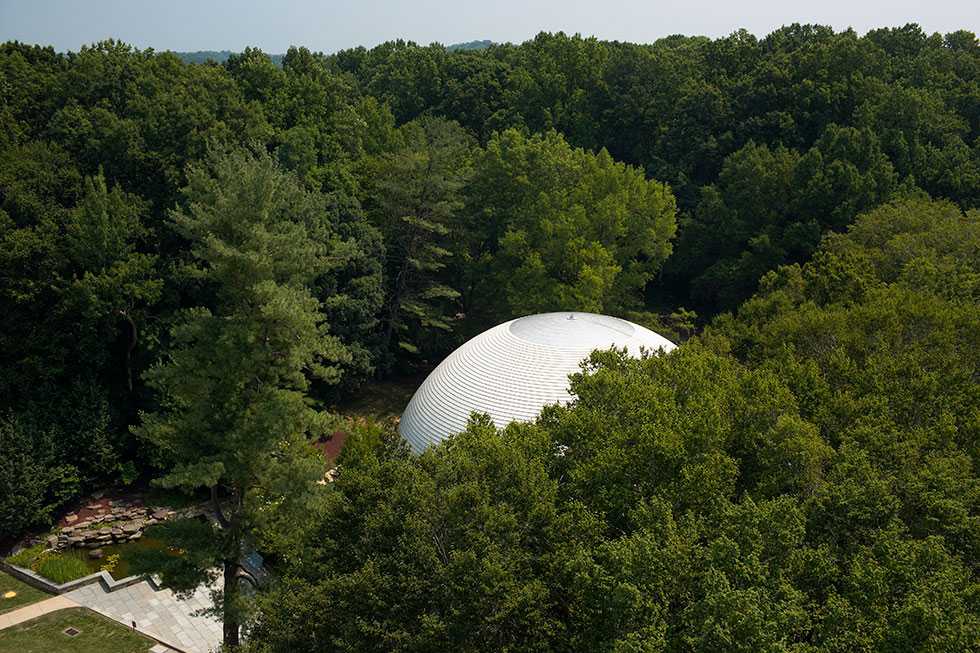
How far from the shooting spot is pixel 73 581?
22453 millimetres

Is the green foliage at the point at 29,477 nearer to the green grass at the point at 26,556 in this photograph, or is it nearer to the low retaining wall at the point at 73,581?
the green grass at the point at 26,556

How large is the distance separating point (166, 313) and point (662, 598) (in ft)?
78.7

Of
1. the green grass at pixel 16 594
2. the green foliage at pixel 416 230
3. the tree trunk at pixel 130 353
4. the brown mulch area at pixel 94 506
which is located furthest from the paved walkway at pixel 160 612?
the green foliage at pixel 416 230

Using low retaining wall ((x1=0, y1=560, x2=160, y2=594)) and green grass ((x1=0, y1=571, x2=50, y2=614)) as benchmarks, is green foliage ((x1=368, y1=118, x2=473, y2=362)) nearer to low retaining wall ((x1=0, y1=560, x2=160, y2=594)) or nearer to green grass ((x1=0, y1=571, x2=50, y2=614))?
low retaining wall ((x1=0, y1=560, x2=160, y2=594))

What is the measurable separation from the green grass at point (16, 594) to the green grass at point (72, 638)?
1.23m

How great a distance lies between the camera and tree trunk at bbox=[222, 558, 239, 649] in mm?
16422

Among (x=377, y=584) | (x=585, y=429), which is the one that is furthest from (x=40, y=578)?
(x=585, y=429)

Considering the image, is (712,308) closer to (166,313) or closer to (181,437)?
(166,313)

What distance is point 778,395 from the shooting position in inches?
607

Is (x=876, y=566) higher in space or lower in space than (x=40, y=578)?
higher

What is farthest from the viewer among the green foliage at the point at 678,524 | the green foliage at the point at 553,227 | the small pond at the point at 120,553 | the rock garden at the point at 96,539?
the green foliage at the point at 553,227

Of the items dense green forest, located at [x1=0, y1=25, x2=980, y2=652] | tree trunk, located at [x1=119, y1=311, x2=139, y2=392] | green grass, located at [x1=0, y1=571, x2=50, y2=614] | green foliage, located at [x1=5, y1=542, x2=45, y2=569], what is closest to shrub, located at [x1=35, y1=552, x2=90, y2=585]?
green foliage, located at [x1=5, y1=542, x2=45, y2=569]

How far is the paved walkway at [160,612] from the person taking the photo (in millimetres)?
20422

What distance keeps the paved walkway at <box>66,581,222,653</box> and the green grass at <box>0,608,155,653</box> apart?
0.63m
